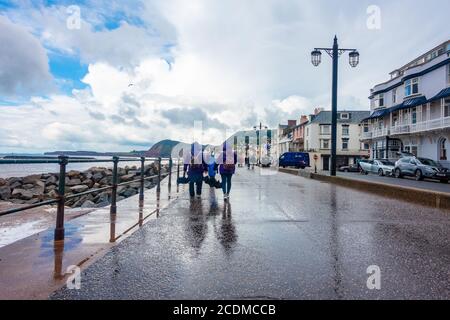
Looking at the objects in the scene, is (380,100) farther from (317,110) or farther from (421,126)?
(317,110)

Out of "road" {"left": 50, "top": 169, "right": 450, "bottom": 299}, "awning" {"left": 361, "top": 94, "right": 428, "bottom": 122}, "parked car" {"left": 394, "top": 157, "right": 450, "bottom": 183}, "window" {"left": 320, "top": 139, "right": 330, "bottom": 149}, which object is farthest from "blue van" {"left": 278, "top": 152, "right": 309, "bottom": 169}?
"road" {"left": 50, "top": 169, "right": 450, "bottom": 299}

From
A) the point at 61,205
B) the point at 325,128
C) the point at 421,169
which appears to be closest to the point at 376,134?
the point at 421,169

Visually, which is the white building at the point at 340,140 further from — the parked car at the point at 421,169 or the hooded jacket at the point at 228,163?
the hooded jacket at the point at 228,163

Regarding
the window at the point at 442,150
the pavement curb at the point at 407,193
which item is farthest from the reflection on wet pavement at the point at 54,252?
the window at the point at 442,150

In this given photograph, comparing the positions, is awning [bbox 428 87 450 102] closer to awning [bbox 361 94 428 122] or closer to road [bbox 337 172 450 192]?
awning [bbox 361 94 428 122]

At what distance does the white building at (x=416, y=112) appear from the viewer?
28781 millimetres

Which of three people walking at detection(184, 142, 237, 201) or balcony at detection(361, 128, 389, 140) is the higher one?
balcony at detection(361, 128, 389, 140)

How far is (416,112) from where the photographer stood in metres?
33.7

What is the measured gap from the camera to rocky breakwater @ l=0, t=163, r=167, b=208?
52.8 feet

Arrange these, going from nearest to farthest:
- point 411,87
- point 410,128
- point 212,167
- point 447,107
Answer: point 212,167 → point 447,107 → point 410,128 → point 411,87

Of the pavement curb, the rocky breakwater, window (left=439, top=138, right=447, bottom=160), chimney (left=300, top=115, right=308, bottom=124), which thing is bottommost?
the rocky breakwater

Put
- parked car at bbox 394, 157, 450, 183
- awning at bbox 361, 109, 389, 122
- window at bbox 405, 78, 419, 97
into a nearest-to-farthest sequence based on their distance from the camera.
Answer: parked car at bbox 394, 157, 450, 183 < window at bbox 405, 78, 419, 97 < awning at bbox 361, 109, 389, 122

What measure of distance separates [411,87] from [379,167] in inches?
433
